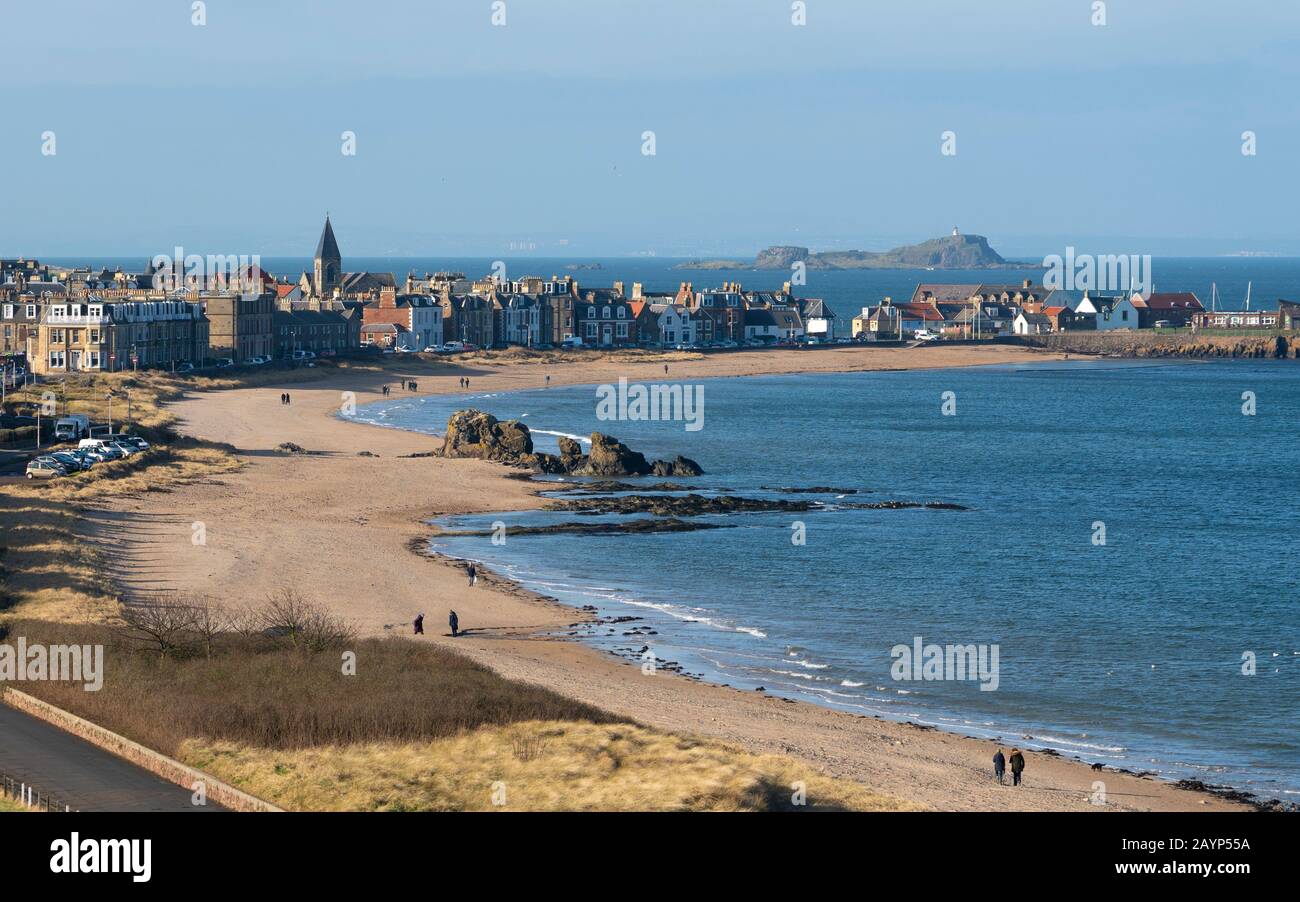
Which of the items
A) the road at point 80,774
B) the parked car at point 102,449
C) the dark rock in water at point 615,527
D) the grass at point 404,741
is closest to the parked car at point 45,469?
the parked car at point 102,449

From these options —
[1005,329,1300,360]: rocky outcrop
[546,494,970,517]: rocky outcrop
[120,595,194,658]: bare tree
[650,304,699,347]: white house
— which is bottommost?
[546,494,970,517]: rocky outcrop

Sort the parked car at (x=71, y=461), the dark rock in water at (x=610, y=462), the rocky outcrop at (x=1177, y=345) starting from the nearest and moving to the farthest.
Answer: the parked car at (x=71, y=461), the dark rock in water at (x=610, y=462), the rocky outcrop at (x=1177, y=345)

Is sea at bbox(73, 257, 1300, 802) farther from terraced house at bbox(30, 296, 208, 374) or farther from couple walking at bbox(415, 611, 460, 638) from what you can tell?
terraced house at bbox(30, 296, 208, 374)

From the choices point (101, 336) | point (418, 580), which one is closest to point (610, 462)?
point (418, 580)

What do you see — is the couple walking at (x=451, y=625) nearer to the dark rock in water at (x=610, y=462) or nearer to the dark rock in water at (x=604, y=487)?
the dark rock in water at (x=604, y=487)

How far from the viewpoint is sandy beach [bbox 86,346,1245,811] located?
33.1 meters

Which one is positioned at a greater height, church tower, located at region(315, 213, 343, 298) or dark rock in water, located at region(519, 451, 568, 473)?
church tower, located at region(315, 213, 343, 298)

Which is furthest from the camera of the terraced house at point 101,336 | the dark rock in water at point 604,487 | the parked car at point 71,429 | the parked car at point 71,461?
the terraced house at point 101,336

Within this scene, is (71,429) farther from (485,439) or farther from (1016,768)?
(1016,768)

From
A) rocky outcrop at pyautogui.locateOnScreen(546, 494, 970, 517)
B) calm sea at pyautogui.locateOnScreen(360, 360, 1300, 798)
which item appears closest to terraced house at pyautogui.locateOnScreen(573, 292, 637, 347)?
calm sea at pyautogui.locateOnScreen(360, 360, 1300, 798)

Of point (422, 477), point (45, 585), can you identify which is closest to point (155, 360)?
point (422, 477)

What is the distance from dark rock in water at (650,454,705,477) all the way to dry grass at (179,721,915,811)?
4723cm

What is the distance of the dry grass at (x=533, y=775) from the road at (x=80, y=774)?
4.23 feet

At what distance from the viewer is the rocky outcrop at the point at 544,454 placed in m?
79.4
